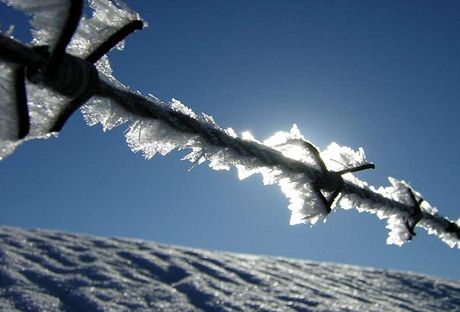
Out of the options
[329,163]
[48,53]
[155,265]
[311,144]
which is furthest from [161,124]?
[155,265]

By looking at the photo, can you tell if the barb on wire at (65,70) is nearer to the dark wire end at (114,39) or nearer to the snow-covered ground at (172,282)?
the dark wire end at (114,39)

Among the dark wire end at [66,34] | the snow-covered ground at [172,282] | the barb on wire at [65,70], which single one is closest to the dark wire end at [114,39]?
the barb on wire at [65,70]

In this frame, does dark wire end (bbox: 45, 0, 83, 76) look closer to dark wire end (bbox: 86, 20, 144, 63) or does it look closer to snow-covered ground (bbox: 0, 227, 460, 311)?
dark wire end (bbox: 86, 20, 144, 63)

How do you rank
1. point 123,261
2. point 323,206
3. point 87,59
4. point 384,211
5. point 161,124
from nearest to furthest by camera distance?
point 87,59, point 161,124, point 323,206, point 384,211, point 123,261

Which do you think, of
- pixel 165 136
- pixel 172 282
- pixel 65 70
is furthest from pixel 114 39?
pixel 172 282

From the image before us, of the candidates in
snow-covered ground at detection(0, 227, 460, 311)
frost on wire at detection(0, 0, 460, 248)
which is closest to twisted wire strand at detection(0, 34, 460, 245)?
frost on wire at detection(0, 0, 460, 248)

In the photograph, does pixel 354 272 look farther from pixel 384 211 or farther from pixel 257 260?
pixel 384 211

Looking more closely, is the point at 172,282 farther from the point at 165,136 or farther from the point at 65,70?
the point at 65,70

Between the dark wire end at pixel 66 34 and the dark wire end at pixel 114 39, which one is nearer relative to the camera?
the dark wire end at pixel 66 34
